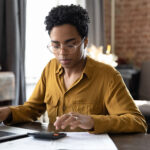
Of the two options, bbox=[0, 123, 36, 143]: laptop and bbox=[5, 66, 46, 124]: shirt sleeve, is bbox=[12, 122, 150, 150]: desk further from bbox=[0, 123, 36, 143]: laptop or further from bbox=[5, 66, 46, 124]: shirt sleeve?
bbox=[5, 66, 46, 124]: shirt sleeve

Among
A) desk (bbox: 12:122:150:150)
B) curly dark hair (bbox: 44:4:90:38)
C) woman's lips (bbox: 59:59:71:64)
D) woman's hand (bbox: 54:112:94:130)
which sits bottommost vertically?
desk (bbox: 12:122:150:150)

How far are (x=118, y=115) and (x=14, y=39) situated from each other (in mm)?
2444

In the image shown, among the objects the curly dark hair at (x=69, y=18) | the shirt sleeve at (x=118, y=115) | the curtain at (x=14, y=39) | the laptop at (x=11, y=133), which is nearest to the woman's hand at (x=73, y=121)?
the shirt sleeve at (x=118, y=115)

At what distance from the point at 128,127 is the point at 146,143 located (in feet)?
0.63

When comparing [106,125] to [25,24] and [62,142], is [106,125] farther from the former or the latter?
[25,24]

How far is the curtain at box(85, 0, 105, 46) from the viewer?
16.1ft

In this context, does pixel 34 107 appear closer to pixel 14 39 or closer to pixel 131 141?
pixel 131 141

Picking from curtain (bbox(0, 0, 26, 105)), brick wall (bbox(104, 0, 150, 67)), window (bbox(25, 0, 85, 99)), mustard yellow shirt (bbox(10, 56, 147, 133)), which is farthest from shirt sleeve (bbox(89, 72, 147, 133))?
brick wall (bbox(104, 0, 150, 67))

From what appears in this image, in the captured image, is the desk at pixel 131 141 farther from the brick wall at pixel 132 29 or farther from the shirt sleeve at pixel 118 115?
the brick wall at pixel 132 29

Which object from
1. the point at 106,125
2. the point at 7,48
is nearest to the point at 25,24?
the point at 7,48

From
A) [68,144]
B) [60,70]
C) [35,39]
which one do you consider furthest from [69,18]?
[35,39]

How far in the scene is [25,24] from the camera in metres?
3.81

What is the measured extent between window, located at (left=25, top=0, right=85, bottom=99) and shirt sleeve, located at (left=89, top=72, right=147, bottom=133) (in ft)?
8.90

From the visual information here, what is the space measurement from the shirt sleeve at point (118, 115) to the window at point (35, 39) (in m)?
2.71
